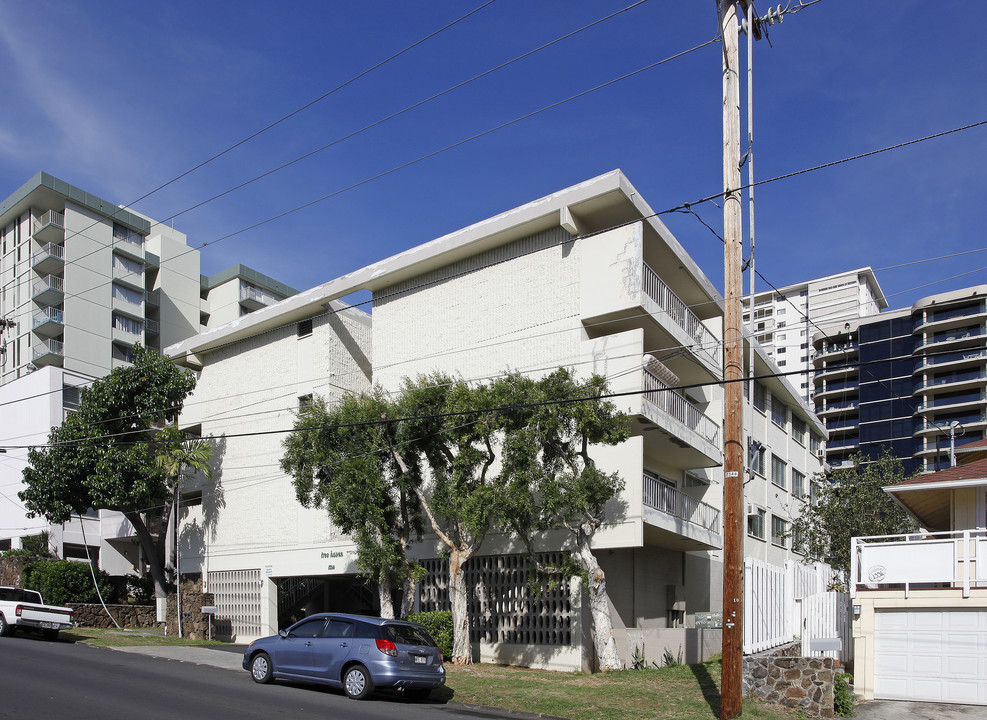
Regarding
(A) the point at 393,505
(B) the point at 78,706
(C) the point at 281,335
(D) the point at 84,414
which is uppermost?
(C) the point at 281,335

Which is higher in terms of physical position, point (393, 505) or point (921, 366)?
point (921, 366)

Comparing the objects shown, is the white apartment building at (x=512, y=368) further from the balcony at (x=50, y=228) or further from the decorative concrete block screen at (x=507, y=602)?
the balcony at (x=50, y=228)

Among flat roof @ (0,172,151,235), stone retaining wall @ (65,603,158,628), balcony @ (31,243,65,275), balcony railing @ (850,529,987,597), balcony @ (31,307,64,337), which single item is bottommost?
stone retaining wall @ (65,603,158,628)

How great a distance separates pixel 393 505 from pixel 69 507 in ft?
52.6

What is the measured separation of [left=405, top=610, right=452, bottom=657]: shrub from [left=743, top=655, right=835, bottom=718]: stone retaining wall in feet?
32.4

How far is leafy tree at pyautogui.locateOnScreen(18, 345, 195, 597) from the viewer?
31719mm

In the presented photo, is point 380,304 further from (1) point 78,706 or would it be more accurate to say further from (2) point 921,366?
(2) point 921,366

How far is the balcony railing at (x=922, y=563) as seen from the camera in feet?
53.5

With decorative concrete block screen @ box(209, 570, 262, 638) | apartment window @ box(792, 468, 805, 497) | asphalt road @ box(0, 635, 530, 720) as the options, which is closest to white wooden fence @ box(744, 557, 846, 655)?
asphalt road @ box(0, 635, 530, 720)

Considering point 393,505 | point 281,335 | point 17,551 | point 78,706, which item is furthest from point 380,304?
point 17,551

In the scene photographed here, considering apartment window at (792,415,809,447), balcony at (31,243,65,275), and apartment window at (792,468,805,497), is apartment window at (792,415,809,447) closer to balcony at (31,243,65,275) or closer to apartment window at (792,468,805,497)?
apartment window at (792,468,805,497)

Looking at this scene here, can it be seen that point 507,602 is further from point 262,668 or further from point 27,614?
point 27,614

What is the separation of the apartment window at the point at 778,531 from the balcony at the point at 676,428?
11.1 m

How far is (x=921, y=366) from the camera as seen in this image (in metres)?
96.6
